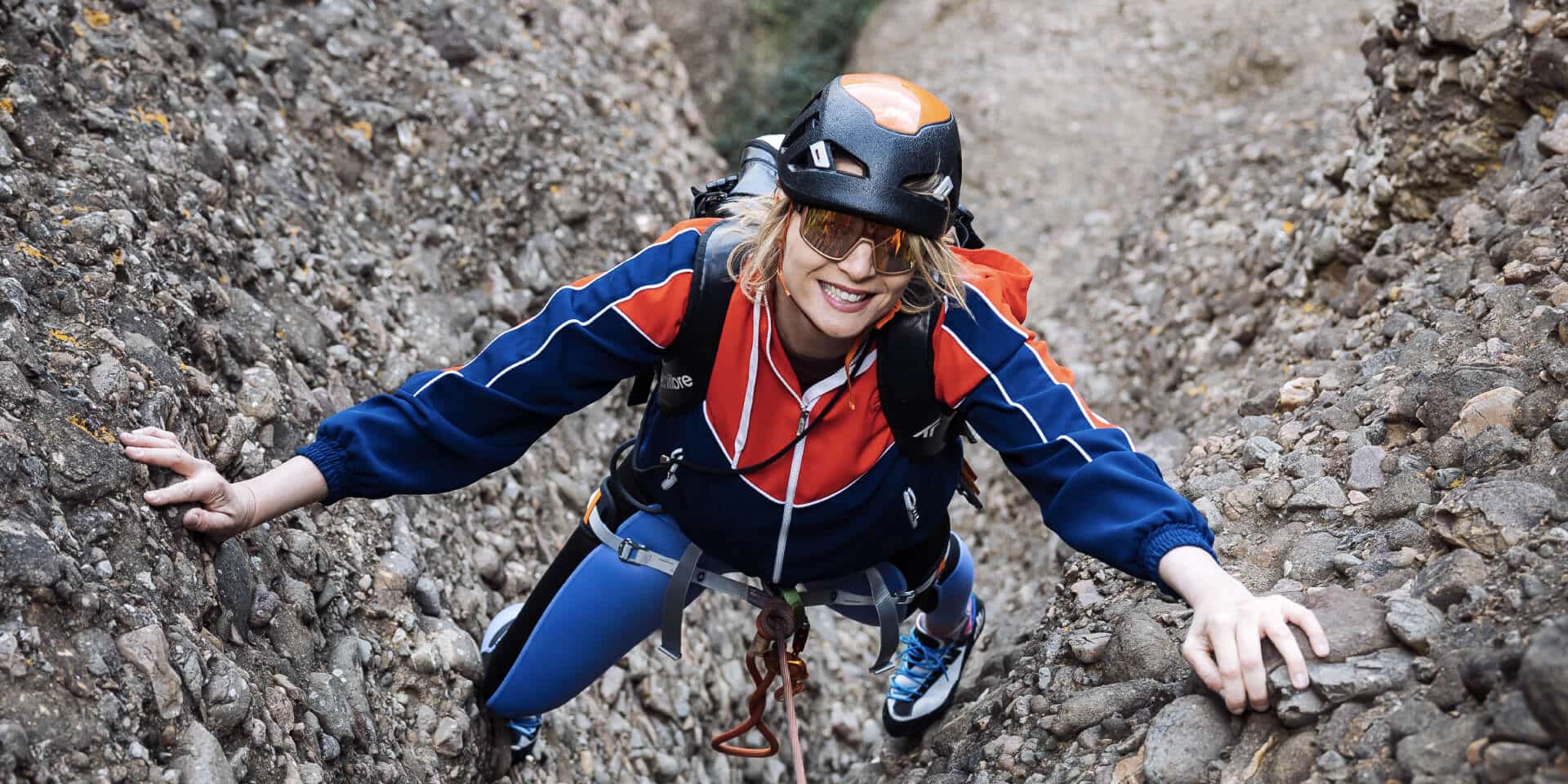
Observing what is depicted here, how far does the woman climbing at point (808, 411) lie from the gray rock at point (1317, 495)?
3.37ft

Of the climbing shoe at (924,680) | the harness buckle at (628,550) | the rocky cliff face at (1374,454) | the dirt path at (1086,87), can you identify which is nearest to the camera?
the rocky cliff face at (1374,454)

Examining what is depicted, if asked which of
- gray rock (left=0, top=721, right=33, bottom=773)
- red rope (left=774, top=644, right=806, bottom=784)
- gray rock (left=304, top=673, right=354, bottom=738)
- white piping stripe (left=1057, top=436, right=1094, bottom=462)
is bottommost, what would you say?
red rope (left=774, top=644, right=806, bottom=784)

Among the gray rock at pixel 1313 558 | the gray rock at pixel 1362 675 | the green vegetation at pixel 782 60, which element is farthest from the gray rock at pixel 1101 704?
the green vegetation at pixel 782 60

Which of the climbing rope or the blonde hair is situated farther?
the climbing rope

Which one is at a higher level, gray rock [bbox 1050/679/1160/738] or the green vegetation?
gray rock [bbox 1050/679/1160/738]

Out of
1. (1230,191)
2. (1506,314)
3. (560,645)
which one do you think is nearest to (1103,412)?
(1230,191)

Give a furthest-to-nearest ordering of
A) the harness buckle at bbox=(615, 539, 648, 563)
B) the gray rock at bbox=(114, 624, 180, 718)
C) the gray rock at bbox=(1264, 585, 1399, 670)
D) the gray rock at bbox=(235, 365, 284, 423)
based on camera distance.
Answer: the gray rock at bbox=(235, 365, 284, 423) → the harness buckle at bbox=(615, 539, 648, 563) → the gray rock at bbox=(114, 624, 180, 718) → the gray rock at bbox=(1264, 585, 1399, 670)

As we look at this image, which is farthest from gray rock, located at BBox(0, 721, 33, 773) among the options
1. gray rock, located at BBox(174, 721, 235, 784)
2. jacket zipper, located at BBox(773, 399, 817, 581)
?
jacket zipper, located at BBox(773, 399, 817, 581)

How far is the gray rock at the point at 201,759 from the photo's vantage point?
268cm

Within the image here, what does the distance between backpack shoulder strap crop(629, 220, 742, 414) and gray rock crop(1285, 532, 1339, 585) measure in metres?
1.75

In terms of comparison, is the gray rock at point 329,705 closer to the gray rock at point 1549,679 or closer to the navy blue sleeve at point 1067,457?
the navy blue sleeve at point 1067,457

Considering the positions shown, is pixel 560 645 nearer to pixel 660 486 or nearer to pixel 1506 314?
pixel 660 486

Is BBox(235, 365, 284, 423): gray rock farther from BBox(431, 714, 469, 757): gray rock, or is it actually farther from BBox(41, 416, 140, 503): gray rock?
BBox(431, 714, 469, 757): gray rock

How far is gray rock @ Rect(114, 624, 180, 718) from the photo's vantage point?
268cm
